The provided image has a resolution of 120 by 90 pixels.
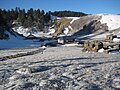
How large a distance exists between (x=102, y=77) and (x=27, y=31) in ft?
489

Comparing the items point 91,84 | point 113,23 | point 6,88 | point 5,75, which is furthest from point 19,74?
point 113,23

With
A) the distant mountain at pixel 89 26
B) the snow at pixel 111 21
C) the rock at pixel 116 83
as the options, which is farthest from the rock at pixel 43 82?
the snow at pixel 111 21

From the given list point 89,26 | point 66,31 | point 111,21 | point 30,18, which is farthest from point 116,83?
point 30,18

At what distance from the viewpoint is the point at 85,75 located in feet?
52.1

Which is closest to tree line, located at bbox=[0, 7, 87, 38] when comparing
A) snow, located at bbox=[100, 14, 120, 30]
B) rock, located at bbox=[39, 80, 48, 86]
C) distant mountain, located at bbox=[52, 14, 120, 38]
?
distant mountain, located at bbox=[52, 14, 120, 38]

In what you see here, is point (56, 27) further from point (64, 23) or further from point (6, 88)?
point (6, 88)

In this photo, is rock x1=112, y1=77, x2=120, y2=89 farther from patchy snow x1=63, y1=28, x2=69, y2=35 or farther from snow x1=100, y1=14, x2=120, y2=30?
patchy snow x1=63, y1=28, x2=69, y2=35

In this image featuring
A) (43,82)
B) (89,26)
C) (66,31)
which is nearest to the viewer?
(43,82)

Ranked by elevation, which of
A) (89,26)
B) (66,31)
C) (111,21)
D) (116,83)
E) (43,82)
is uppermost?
(111,21)

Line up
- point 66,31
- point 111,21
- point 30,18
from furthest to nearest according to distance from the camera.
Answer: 1. point 30,18
2. point 66,31
3. point 111,21

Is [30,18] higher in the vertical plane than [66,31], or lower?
higher

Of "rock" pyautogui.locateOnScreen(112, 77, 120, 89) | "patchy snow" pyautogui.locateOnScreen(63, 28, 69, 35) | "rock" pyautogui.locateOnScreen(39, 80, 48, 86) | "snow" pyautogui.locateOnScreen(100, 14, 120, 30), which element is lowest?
"rock" pyautogui.locateOnScreen(112, 77, 120, 89)

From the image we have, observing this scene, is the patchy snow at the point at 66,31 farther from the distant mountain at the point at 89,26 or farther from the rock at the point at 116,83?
the rock at the point at 116,83

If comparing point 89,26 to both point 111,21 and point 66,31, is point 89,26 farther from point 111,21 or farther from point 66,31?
point 111,21
